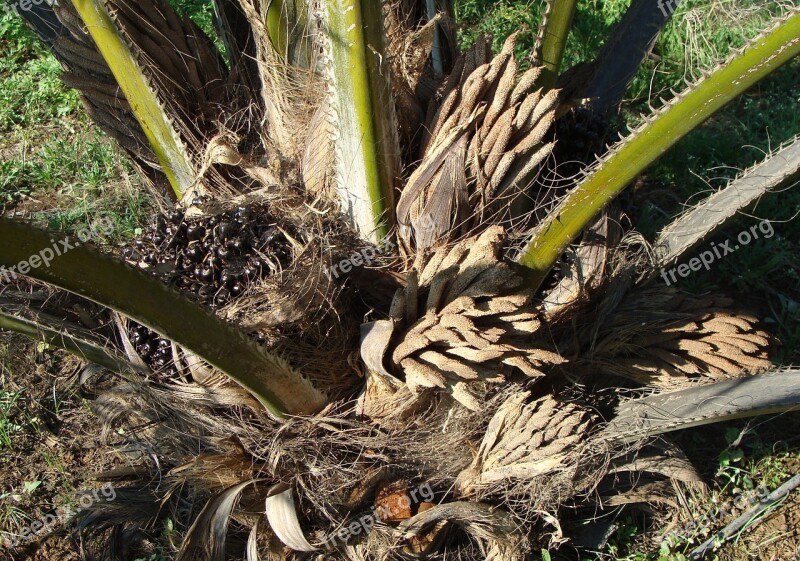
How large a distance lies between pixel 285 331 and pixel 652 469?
123cm

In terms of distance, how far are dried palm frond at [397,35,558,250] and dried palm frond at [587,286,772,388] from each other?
54cm

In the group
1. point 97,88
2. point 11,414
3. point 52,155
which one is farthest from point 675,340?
point 52,155

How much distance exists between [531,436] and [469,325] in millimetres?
477

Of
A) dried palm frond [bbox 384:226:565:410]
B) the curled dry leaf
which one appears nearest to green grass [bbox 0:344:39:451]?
the curled dry leaf

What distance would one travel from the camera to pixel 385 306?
2271 millimetres

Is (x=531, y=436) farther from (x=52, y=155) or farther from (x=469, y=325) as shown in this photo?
(x=52, y=155)

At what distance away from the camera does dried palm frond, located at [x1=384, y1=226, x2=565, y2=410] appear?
1.91 meters

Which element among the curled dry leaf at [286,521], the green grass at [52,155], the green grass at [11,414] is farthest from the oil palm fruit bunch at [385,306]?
the green grass at [52,155]

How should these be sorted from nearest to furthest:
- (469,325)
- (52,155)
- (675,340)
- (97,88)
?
(469,325), (675,340), (97,88), (52,155)

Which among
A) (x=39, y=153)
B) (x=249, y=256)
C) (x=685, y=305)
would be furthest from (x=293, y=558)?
(x=39, y=153)

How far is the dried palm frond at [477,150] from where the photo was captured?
2.06 meters

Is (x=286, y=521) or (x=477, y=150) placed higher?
(x=477, y=150)

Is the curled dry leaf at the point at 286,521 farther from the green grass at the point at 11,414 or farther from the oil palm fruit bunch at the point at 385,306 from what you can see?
the green grass at the point at 11,414

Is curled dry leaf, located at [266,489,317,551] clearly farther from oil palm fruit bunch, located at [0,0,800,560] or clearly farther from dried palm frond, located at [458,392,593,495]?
dried palm frond, located at [458,392,593,495]
